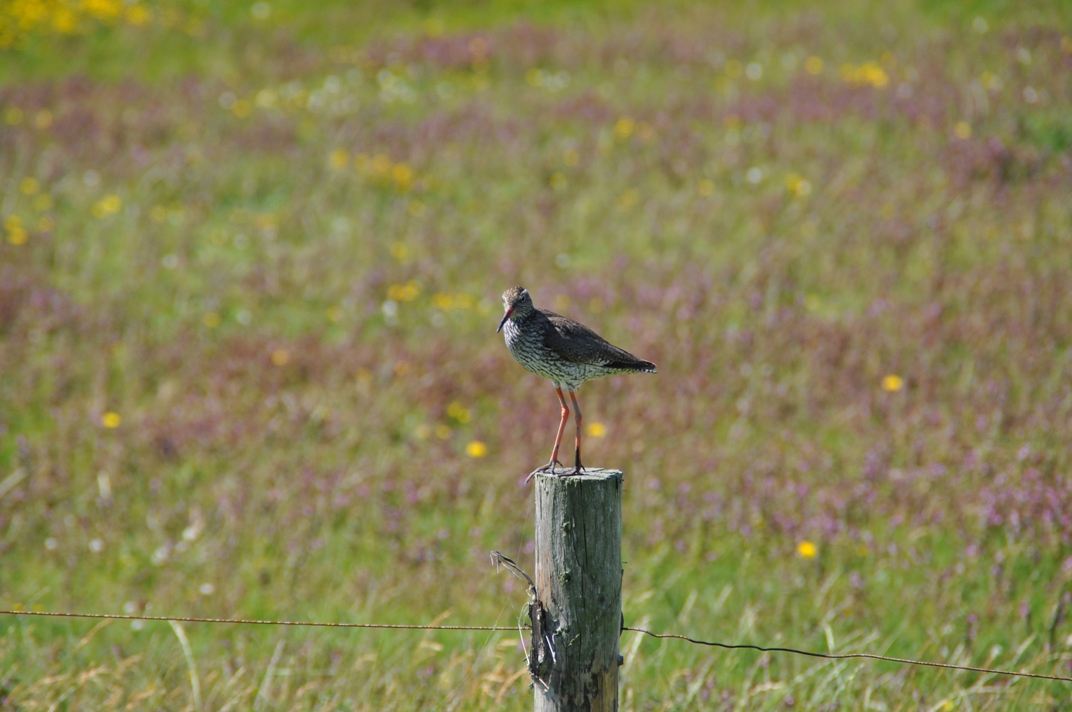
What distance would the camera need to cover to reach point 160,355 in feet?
29.9

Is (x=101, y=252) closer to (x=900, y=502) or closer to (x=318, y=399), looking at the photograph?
(x=318, y=399)

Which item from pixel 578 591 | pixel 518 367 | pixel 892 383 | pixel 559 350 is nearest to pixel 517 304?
pixel 559 350

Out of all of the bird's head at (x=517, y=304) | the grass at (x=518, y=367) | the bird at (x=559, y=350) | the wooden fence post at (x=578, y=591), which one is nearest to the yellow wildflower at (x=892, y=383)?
the grass at (x=518, y=367)

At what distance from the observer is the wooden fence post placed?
3.12 m

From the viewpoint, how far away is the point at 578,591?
3.17 meters

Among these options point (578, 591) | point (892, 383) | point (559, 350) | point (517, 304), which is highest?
point (517, 304)

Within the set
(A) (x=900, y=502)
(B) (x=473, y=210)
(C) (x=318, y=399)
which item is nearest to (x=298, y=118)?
(B) (x=473, y=210)

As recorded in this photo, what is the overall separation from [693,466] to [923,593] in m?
1.96

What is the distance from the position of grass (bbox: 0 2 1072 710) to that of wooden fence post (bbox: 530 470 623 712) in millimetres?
1196

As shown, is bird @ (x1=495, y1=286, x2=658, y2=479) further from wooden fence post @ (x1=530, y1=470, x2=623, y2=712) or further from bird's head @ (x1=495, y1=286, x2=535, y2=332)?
wooden fence post @ (x1=530, y1=470, x2=623, y2=712)

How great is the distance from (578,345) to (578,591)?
1.01m

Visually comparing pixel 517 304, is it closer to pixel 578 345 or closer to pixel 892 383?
pixel 578 345

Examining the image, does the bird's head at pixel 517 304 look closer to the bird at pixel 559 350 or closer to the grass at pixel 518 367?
the bird at pixel 559 350

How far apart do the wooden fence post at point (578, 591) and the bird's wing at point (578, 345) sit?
63 cm
